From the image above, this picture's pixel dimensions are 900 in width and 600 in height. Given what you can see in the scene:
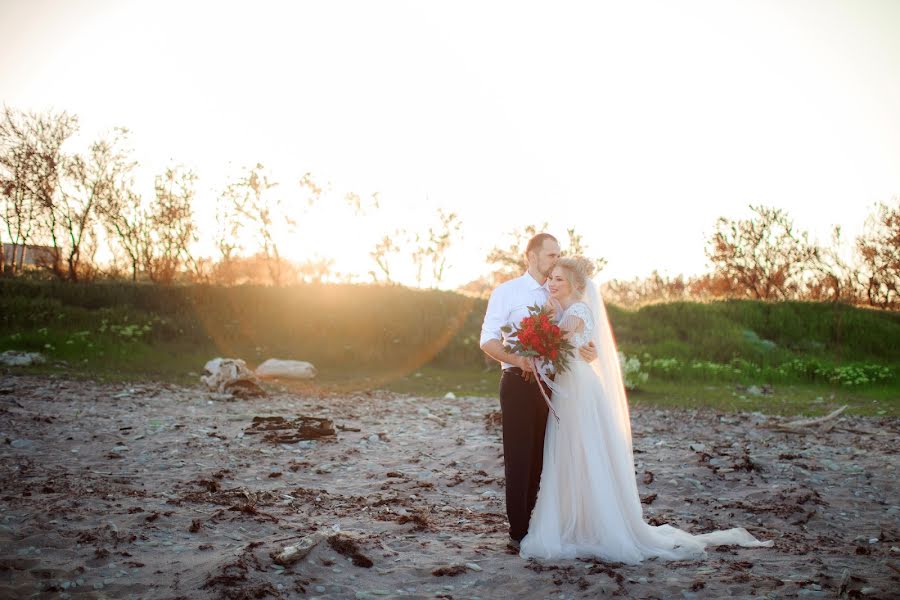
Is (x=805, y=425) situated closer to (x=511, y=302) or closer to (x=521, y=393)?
(x=521, y=393)

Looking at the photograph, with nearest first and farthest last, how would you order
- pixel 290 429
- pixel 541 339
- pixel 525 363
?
pixel 541 339, pixel 525 363, pixel 290 429

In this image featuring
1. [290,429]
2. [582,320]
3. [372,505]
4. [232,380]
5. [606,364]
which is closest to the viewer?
[582,320]

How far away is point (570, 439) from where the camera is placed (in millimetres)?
5598

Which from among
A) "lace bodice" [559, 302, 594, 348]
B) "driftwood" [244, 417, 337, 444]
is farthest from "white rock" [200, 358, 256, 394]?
"lace bodice" [559, 302, 594, 348]

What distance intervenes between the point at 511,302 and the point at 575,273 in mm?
632

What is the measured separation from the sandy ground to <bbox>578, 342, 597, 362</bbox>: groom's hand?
67.7 inches

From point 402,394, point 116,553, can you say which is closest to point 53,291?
point 402,394

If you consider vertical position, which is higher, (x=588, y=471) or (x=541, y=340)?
(x=541, y=340)

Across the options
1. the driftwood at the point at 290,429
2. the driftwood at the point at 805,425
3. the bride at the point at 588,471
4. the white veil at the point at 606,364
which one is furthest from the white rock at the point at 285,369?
the white veil at the point at 606,364

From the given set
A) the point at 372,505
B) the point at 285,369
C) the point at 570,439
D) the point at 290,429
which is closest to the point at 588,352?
the point at 570,439

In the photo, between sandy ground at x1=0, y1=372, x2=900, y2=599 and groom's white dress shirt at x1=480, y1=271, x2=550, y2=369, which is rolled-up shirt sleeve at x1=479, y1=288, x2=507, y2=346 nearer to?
groom's white dress shirt at x1=480, y1=271, x2=550, y2=369

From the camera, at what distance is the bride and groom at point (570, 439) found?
5410 mm

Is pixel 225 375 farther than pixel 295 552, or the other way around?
pixel 225 375

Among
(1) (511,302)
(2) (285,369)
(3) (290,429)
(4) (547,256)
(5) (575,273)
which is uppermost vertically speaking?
(4) (547,256)
